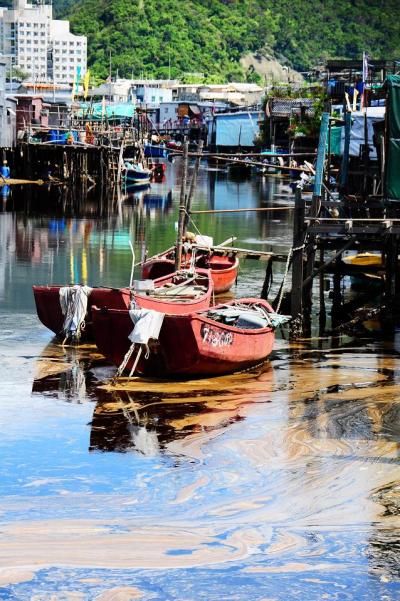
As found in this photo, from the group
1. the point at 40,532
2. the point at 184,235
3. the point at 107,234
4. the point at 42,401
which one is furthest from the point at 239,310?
the point at 107,234

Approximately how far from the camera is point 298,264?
23.7m

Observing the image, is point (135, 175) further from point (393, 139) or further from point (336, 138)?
point (393, 139)

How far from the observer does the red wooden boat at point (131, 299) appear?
20.9 m

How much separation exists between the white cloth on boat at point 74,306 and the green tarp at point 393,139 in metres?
6.74

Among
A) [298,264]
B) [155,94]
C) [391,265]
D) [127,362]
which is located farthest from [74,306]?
[155,94]

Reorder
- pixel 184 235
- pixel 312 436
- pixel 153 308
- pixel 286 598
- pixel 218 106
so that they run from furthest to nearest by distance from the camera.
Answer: pixel 218 106
pixel 184 235
pixel 153 308
pixel 312 436
pixel 286 598

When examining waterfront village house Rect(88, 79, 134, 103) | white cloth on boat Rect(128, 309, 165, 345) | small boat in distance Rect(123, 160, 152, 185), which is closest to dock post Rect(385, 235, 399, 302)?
white cloth on boat Rect(128, 309, 165, 345)

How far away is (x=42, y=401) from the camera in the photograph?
18.4 meters

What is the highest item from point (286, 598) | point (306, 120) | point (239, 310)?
point (306, 120)

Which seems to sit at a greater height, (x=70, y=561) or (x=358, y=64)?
(x=358, y=64)

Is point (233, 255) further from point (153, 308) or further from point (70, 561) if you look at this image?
point (70, 561)

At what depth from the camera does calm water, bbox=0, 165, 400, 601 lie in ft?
38.9

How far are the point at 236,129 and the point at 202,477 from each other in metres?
94.9

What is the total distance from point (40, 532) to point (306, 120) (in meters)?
63.2
